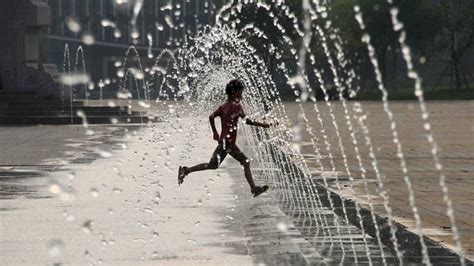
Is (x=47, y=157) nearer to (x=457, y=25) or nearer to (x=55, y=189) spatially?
(x=55, y=189)

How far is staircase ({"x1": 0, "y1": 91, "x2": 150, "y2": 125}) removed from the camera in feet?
146

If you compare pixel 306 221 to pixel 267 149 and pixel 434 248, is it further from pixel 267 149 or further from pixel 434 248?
pixel 267 149

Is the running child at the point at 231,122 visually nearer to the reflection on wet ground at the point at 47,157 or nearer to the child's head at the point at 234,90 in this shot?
the child's head at the point at 234,90

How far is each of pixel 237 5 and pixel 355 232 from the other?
92667 mm

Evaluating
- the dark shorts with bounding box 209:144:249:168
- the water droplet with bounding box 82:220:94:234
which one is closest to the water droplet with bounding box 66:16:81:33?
the dark shorts with bounding box 209:144:249:168

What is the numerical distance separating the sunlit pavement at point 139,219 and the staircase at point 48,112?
2163 centimetres

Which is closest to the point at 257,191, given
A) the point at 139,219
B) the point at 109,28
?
the point at 139,219

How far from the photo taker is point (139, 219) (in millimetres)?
13234

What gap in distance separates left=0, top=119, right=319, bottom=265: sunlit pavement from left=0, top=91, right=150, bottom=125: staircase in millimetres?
21632

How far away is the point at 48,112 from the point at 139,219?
33133mm

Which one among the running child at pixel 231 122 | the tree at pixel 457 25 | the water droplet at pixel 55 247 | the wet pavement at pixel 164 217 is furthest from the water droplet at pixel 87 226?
the tree at pixel 457 25

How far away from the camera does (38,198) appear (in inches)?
622

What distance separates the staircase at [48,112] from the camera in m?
44.4

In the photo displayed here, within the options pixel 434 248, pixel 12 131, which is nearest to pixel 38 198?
pixel 434 248
